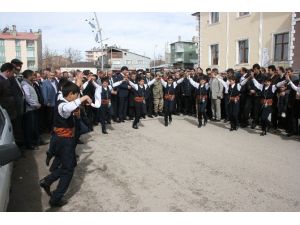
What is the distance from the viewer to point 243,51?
25.6 metres

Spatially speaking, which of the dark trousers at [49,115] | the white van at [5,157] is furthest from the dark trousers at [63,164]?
the dark trousers at [49,115]

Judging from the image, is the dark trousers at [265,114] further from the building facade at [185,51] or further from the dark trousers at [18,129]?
the building facade at [185,51]

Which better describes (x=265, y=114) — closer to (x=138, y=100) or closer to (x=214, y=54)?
(x=138, y=100)

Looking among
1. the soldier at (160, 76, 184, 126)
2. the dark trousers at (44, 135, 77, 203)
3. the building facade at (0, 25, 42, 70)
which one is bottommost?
the dark trousers at (44, 135, 77, 203)

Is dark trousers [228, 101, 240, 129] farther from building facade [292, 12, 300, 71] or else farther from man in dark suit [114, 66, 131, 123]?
building facade [292, 12, 300, 71]

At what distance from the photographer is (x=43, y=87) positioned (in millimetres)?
9336

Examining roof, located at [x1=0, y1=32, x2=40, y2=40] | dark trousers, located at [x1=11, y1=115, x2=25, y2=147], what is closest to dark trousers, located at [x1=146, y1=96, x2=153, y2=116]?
dark trousers, located at [x1=11, y1=115, x2=25, y2=147]

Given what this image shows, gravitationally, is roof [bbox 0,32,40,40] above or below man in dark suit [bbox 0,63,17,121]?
above

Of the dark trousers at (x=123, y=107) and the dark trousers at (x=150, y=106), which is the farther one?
the dark trousers at (x=150, y=106)

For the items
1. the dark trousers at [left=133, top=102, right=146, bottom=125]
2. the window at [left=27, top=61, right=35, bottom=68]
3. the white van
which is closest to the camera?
the white van

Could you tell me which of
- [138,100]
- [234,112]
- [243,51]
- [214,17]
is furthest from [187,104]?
[214,17]

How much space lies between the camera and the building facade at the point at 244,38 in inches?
862

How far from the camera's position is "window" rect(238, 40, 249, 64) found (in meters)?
25.2

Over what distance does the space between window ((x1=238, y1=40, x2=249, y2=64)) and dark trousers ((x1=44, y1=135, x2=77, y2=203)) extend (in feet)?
74.9
